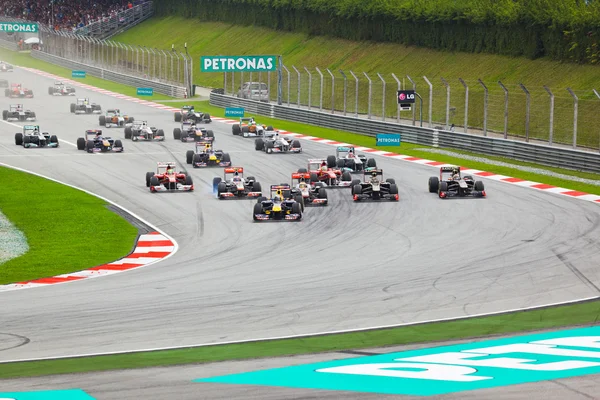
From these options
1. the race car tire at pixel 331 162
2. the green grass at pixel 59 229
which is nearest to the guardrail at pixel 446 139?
the race car tire at pixel 331 162

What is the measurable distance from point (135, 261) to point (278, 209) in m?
5.16

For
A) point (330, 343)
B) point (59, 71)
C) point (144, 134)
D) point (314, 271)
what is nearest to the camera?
point (330, 343)

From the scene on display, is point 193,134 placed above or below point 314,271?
below

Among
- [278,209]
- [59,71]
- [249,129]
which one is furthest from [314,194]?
[59,71]

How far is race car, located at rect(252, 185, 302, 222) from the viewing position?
24.7m

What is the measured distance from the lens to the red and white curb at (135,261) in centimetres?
1809

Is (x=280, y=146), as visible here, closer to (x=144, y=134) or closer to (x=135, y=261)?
(x=144, y=134)

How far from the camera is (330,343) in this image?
13578 mm

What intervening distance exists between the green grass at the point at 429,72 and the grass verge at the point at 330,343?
670 inches

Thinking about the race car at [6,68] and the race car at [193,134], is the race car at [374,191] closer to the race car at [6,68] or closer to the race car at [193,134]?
the race car at [193,134]

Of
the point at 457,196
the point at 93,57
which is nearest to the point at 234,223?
the point at 457,196

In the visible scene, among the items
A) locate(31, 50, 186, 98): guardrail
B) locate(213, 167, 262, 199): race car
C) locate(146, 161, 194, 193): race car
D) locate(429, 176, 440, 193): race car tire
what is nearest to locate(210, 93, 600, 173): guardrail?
locate(429, 176, 440, 193): race car tire

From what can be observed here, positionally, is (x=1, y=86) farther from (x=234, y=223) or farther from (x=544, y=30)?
(x=234, y=223)

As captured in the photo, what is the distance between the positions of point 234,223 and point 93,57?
2485 inches
